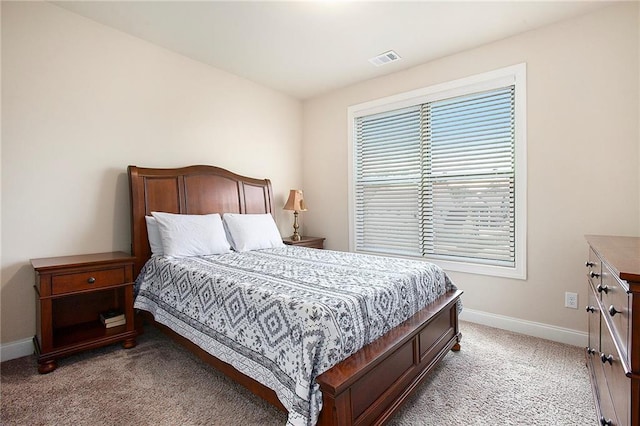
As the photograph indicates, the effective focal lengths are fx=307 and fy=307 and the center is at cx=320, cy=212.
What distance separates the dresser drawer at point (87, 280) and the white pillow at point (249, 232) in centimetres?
102

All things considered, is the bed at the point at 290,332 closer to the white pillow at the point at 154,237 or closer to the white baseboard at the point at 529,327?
the white pillow at the point at 154,237

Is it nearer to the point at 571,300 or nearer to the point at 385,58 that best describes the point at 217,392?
the point at 571,300

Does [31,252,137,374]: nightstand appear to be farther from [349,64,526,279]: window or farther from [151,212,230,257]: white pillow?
[349,64,526,279]: window

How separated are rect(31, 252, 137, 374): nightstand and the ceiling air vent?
3.04 meters

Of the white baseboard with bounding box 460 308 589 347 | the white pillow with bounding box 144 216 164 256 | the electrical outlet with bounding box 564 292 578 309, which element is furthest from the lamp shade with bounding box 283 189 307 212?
the electrical outlet with bounding box 564 292 578 309

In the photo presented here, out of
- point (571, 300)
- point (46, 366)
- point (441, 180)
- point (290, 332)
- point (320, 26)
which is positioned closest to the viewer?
point (290, 332)

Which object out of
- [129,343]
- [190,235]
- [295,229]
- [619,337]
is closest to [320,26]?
[190,235]

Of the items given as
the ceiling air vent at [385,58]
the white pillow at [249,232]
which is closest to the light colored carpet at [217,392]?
the white pillow at [249,232]

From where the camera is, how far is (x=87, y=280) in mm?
2283

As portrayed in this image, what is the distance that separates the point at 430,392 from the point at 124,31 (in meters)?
3.86

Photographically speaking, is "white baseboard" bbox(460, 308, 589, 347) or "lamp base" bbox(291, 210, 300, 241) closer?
"white baseboard" bbox(460, 308, 589, 347)

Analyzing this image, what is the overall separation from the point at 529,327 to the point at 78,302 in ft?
12.9

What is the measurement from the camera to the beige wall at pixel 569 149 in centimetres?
238

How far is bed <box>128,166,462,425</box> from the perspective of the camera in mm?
1331
